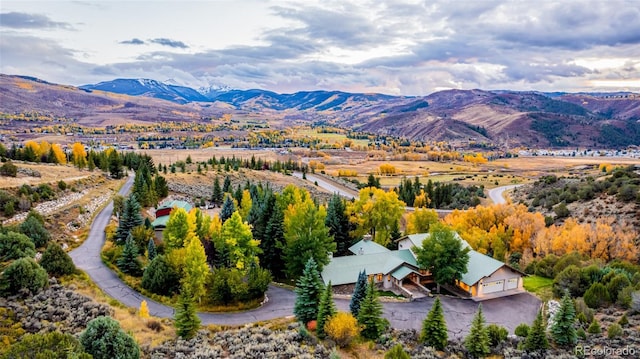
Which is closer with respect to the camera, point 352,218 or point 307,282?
point 307,282

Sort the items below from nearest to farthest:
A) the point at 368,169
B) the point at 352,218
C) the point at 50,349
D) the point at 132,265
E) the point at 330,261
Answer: the point at 50,349
the point at 132,265
the point at 330,261
the point at 352,218
the point at 368,169

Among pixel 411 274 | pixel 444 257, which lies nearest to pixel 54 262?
pixel 411 274

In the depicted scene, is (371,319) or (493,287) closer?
(371,319)

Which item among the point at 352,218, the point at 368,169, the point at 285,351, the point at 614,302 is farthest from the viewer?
the point at 368,169

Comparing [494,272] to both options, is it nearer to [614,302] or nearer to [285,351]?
[614,302]

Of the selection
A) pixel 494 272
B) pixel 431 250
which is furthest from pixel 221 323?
pixel 494 272

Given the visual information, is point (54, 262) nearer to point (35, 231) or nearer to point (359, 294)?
point (35, 231)
